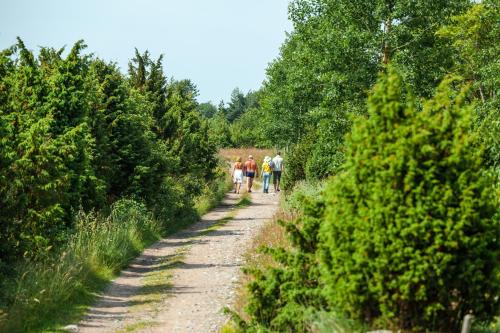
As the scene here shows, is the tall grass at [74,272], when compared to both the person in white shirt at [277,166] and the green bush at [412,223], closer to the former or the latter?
the green bush at [412,223]

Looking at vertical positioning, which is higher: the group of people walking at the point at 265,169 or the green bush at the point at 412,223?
the group of people walking at the point at 265,169

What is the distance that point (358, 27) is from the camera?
25812 mm

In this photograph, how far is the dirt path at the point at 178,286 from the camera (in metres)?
10.1

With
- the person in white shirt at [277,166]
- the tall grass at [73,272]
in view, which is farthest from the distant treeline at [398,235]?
the person in white shirt at [277,166]

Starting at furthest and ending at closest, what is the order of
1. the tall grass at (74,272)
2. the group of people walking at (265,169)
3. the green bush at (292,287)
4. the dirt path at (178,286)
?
1. the group of people walking at (265,169)
2. the dirt path at (178,286)
3. the tall grass at (74,272)
4. the green bush at (292,287)

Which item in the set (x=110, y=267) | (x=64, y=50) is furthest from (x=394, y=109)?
(x=64, y=50)

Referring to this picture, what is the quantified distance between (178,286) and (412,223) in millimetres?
7940

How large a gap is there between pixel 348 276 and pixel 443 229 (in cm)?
93

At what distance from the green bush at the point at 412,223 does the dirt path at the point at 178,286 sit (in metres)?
4.21

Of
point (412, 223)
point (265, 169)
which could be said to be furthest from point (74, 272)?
point (265, 169)

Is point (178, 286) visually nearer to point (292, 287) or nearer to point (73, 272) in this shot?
point (73, 272)

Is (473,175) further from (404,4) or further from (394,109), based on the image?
(404,4)

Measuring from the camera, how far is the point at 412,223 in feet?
18.3

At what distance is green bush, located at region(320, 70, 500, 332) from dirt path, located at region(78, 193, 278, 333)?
4209 mm
